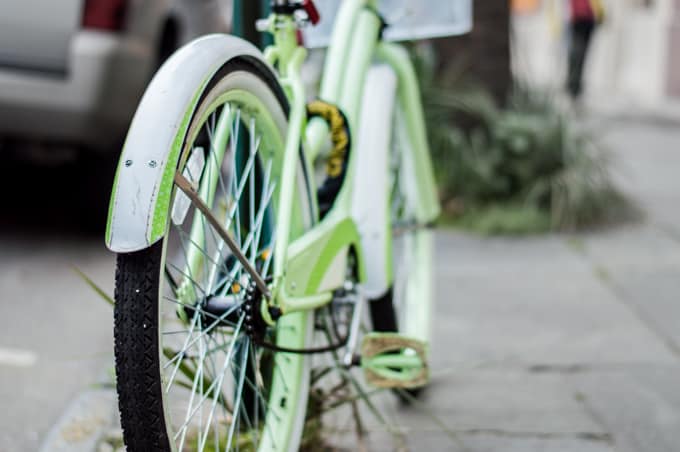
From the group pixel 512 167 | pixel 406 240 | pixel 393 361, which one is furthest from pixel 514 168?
pixel 393 361

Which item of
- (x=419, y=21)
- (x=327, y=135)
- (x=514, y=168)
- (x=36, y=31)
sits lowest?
(x=514, y=168)

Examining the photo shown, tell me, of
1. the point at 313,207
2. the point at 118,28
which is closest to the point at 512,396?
the point at 313,207

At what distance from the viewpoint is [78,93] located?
197 inches

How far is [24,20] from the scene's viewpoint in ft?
16.3

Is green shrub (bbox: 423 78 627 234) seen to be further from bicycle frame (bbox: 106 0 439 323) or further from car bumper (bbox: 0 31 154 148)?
bicycle frame (bbox: 106 0 439 323)

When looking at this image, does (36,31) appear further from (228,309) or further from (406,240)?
(228,309)

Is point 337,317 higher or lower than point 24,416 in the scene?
higher

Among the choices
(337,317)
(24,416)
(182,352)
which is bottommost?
(24,416)

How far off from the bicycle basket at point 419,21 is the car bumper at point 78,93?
176 centimetres

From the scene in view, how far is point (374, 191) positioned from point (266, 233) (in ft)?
1.14

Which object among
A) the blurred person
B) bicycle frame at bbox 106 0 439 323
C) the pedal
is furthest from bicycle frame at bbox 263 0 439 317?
the blurred person

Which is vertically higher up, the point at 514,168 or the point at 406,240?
the point at 406,240

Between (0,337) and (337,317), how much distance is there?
1772 mm

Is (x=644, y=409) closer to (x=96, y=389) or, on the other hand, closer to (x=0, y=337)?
(x=96, y=389)
